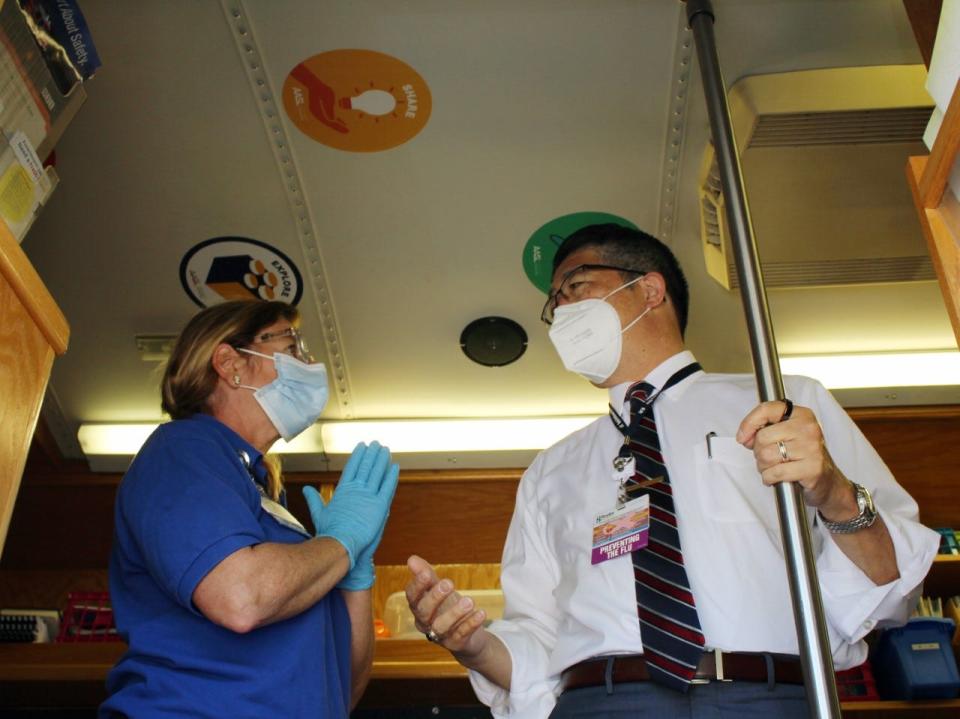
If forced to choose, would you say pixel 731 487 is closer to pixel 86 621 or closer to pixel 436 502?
pixel 436 502

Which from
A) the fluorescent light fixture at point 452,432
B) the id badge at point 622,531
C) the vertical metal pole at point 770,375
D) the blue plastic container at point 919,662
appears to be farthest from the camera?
the fluorescent light fixture at point 452,432

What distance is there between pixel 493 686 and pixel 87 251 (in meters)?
1.86

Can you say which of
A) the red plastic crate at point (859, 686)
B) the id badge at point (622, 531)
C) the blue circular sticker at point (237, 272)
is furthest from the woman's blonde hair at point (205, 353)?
the red plastic crate at point (859, 686)

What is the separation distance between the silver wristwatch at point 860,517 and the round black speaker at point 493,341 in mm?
1584

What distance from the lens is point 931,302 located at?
316 centimetres

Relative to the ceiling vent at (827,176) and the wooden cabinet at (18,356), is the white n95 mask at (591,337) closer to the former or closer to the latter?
the ceiling vent at (827,176)

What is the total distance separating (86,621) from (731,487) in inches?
104

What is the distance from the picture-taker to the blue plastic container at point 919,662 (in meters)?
3.01

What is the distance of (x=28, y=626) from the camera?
3582 mm

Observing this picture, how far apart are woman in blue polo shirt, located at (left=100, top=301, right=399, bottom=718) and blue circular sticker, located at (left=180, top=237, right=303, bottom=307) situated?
786 millimetres

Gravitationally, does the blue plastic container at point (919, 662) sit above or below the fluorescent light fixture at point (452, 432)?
below

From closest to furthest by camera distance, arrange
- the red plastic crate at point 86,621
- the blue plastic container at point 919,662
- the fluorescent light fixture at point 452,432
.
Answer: the blue plastic container at point 919,662
the fluorescent light fixture at point 452,432
the red plastic crate at point 86,621

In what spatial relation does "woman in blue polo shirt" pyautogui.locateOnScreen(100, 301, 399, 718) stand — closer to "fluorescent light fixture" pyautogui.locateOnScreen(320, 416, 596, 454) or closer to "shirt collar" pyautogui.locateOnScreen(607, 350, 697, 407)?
"shirt collar" pyautogui.locateOnScreen(607, 350, 697, 407)

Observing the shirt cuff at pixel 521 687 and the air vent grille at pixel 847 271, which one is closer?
the shirt cuff at pixel 521 687
